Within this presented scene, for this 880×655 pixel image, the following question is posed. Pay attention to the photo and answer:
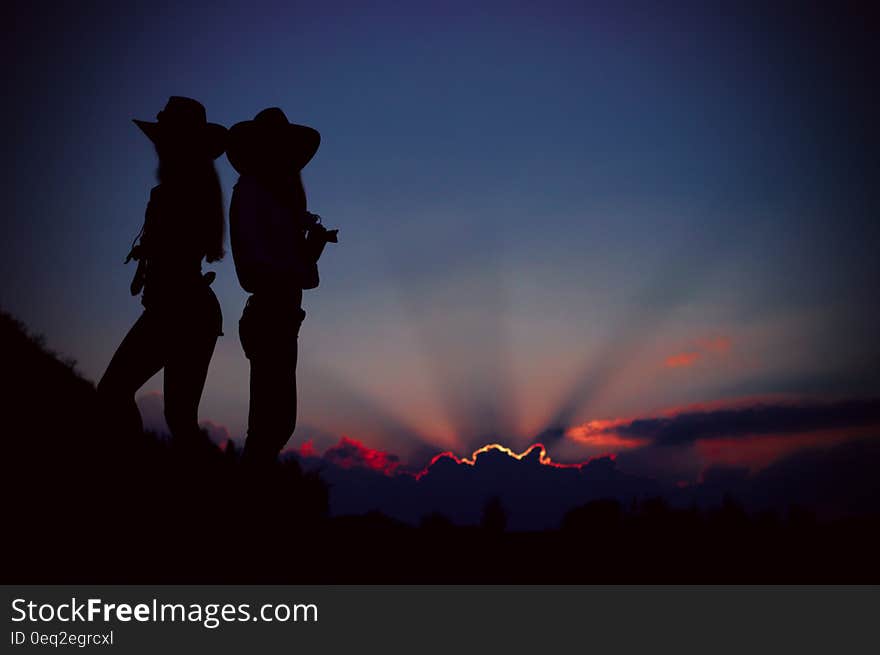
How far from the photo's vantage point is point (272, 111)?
493cm

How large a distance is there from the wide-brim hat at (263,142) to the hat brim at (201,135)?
286mm

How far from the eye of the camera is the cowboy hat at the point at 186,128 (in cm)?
514

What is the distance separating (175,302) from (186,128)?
1357 millimetres

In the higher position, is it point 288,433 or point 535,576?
point 288,433

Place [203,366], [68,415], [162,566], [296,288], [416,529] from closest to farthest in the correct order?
1. [162,566]
2. [296,288]
3. [203,366]
4. [416,529]
5. [68,415]

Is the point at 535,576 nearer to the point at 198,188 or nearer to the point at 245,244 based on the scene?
the point at 245,244

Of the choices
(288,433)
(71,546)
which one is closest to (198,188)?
(288,433)

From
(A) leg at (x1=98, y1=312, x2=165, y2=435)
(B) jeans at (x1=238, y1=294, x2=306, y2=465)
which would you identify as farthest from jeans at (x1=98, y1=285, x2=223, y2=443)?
(B) jeans at (x1=238, y1=294, x2=306, y2=465)

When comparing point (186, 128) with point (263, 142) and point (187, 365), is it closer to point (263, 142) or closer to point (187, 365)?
point (263, 142)

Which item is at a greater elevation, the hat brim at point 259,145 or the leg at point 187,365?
the hat brim at point 259,145

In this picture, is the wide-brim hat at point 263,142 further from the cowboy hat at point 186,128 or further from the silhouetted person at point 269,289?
the cowboy hat at point 186,128

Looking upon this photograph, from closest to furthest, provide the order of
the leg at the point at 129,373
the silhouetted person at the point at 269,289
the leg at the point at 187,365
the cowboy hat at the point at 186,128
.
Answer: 1. the silhouetted person at the point at 269,289
2. the leg at the point at 129,373
3. the leg at the point at 187,365
4. the cowboy hat at the point at 186,128

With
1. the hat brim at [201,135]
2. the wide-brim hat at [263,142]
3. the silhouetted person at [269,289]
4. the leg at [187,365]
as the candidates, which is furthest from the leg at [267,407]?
the hat brim at [201,135]
